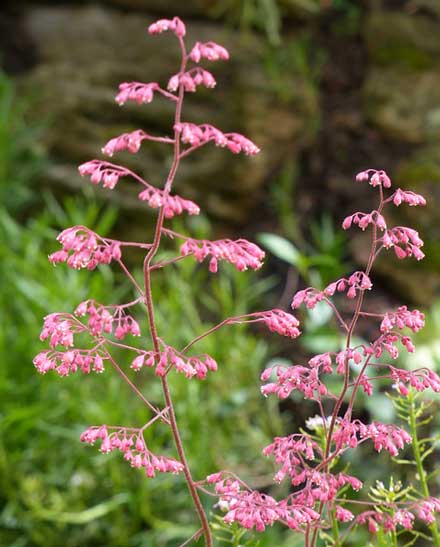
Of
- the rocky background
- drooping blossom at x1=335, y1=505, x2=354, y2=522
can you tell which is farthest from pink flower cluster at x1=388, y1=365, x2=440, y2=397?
the rocky background

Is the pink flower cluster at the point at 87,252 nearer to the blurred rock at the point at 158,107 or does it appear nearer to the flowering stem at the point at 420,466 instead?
the flowering stem at the point at 420,466

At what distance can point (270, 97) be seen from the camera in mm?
4004

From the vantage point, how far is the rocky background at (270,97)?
3.99 m

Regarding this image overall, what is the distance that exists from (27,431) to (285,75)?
226 centimetres

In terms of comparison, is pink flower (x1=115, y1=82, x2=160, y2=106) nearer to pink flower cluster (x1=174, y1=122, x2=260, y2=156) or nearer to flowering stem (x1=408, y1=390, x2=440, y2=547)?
pink flower cluster (x1=174, y1=122, x2=260, y2=156)

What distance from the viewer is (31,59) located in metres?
4.57

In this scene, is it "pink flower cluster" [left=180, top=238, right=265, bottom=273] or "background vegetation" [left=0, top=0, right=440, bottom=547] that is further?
"background vegetation" [left=0, top=0, right=440, bottom=547]

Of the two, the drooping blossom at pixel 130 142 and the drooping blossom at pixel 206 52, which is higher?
the drooping blossom at pixel 206 52

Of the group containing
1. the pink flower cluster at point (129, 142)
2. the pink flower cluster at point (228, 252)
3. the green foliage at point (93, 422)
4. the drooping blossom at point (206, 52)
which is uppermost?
the drooping blossom at point (206, 52)

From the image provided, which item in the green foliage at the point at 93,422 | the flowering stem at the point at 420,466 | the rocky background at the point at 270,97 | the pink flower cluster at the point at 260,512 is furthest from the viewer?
the rocky background at the point at 270,97

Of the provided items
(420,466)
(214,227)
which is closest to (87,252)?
(420,466)

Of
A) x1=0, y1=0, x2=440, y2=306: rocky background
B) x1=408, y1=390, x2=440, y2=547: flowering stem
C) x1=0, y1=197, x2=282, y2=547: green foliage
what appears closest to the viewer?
x1=408, y1=390, x2=440, y2=547: flowering stem

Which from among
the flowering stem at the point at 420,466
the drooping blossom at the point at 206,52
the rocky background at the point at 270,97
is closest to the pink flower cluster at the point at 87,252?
the drooping blossom at the point at 206,52

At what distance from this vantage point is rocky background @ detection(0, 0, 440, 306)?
3.99 metres
